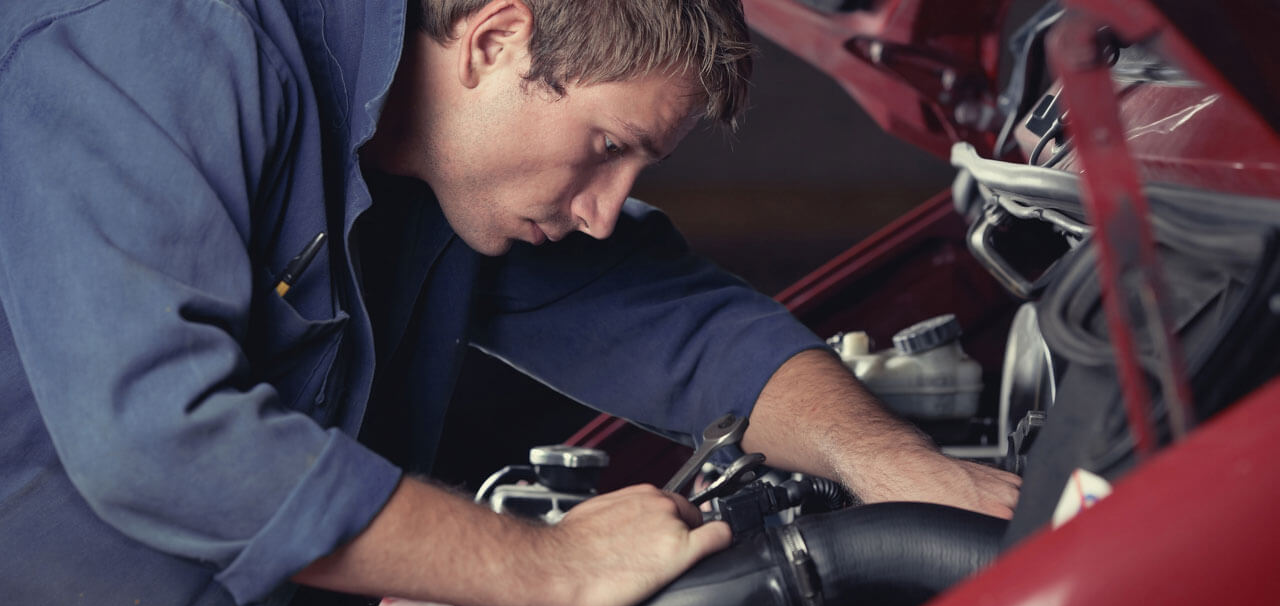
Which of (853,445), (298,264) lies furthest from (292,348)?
(853,445)

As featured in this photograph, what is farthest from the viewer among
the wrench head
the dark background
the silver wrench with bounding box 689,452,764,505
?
the dark background

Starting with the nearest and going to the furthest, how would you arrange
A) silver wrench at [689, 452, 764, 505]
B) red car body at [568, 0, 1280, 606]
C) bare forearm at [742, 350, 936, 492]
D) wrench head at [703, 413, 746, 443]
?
red car body at [568, 0, 1280, 606], silver wrench at [689, 452, 764, 505], wrench head at [703, 413, 746, 443], bare forearm at [742, 350, 936, 492]

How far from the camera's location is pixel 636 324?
1414mm

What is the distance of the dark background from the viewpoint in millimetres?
5312

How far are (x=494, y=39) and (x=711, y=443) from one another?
445mm

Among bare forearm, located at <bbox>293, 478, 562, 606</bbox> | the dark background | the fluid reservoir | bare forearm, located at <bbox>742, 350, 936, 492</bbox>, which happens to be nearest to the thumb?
bare forearm, located at <bbox>293, 478, 562, 606</bbox>

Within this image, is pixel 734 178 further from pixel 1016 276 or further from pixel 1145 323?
pixel 1145 323

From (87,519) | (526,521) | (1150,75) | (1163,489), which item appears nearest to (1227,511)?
(1163,489)

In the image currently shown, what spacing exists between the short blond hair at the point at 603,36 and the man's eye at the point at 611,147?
0.06 meters

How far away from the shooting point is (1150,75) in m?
1.11

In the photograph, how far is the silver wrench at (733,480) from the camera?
3.09 feet

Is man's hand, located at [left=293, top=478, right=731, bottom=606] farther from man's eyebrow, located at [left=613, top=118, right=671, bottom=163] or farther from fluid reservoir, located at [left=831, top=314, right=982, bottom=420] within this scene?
fluid reservoir, located at [left=831, top=314, right=982, bottom=420]

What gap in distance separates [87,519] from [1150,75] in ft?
3.51

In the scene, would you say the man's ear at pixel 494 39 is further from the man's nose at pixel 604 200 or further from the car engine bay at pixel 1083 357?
the car engine bay at pixel 1083 357
